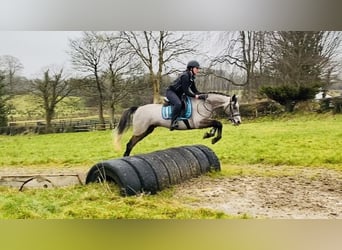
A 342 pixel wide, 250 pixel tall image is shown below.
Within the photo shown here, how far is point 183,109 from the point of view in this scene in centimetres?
311

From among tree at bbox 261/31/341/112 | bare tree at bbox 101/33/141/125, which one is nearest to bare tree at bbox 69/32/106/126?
bare tree at bbox 101/33/141/125

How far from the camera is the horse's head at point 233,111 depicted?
3.08 m

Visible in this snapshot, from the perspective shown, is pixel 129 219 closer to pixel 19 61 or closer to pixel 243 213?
pixel 243 213

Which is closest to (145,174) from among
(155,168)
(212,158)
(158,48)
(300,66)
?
(155,168)

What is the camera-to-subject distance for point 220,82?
3057 millimetres

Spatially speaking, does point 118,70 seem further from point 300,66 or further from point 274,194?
point 274,194

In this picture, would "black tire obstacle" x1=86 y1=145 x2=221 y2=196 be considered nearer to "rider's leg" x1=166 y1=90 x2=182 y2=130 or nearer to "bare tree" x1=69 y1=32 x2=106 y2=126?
"rider's leg" x1=166 y1=90 x2=182 y2=130

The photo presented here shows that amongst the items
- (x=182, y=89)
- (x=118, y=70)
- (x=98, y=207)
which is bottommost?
(x=98, y=207)

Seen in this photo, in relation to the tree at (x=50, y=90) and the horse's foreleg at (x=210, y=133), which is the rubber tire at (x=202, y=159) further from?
the tree at (x=50, y=90)

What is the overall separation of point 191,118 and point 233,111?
27 cm

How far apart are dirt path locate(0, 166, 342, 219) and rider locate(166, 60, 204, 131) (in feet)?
1.52
